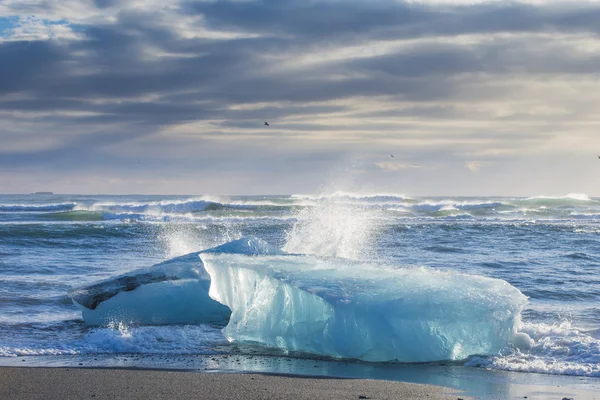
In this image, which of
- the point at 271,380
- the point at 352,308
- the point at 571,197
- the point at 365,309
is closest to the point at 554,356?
the point at 365,309

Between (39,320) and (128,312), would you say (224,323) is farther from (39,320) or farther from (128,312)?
(39,320)

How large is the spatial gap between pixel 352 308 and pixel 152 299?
315cm

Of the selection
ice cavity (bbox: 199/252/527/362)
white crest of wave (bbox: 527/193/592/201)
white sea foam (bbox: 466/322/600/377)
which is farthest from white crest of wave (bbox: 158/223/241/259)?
white crest of wave (bbox: 527/193/592/201)

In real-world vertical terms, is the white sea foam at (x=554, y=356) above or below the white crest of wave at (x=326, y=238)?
below

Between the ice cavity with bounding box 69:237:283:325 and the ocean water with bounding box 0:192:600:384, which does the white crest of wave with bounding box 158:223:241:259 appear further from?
the ice cavity with bounding box 69:237:283:325

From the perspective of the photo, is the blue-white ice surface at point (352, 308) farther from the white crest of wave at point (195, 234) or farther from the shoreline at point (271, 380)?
the white crest of wave at point (195, 234)

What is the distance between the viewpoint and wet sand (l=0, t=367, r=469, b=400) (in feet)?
18.8

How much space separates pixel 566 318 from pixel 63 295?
25.3ft

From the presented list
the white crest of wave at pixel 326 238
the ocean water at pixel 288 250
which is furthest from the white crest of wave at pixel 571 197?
the white crest of wave at pixel 326 238

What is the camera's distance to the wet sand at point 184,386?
18.8ft

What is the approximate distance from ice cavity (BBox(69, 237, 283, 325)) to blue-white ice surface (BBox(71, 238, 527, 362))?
0.07 ft

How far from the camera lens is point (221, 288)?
852cm

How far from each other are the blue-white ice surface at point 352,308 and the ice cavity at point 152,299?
0.02 metres

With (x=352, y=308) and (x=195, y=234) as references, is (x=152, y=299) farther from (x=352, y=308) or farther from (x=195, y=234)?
(x=195, y=234)
